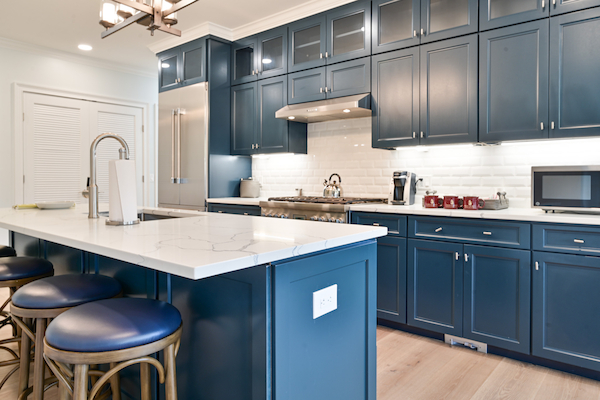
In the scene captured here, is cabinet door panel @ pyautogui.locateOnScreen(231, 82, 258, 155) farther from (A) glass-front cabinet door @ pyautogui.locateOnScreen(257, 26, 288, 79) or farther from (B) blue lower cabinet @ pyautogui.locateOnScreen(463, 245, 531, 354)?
(B) blue lower cabinet @ pyautogui.locateOnScreen(463, 245, 531, 354)

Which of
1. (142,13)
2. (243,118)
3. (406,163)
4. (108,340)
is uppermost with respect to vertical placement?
(142,13)

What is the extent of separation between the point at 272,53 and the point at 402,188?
6.64 ft

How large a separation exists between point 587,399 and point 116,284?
2.33 meters

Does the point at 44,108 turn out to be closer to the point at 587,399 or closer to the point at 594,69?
the point at 594,69

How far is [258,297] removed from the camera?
3.88 ft

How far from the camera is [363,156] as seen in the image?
392 cm

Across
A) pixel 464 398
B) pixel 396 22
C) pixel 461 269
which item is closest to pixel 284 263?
pixel 464 398

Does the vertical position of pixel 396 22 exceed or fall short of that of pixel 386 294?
it exceeds it

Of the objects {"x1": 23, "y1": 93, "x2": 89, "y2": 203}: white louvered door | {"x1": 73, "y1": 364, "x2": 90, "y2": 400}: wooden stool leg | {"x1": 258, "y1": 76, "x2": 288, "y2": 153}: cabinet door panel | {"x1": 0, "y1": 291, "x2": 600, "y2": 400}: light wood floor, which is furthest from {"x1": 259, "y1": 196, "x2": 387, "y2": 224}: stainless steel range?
{"x1": 23, "y1": 93, "x2": 89, "y2": 203}: white louvered door

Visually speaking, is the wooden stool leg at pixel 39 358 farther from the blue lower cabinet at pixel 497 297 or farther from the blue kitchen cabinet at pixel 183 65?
the blue kitchen cabinet at pixel 183 65

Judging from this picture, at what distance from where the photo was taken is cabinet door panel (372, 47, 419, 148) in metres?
3.17

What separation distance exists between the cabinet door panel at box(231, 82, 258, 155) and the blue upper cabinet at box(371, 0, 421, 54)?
1509 millimetres

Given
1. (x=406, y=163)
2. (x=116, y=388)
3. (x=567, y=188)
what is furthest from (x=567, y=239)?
(x=116, y=388)

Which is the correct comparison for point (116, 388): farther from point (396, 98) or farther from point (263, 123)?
point (263, 123)
